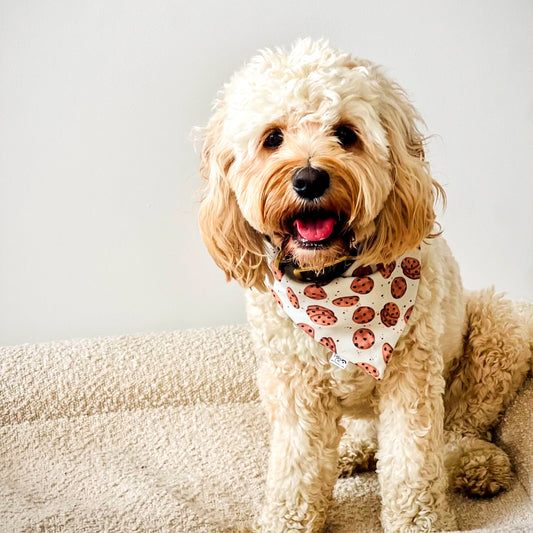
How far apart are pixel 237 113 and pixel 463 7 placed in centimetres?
117

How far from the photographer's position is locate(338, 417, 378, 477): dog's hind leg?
2.15m

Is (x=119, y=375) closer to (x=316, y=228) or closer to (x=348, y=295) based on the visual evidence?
(x=348, y=295)

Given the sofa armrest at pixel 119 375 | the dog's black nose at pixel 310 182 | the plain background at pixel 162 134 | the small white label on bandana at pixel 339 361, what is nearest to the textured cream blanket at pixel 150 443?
the sofa armrest at pixel 119 375

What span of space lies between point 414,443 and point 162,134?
129cm

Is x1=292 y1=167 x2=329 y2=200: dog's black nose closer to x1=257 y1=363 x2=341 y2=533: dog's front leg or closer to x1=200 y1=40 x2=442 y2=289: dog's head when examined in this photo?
x1=200 y1=40 x2=442 y2=289: dog's head

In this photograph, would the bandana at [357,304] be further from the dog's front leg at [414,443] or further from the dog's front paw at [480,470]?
the dog's front paw at [480,470]

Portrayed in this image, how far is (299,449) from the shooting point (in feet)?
6.15

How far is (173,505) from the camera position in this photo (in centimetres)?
200

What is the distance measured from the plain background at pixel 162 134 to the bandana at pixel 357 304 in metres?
0.80

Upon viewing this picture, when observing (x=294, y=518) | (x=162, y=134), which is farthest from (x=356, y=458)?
(x=162, y=134)

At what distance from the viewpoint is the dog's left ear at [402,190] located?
1578 millimetres

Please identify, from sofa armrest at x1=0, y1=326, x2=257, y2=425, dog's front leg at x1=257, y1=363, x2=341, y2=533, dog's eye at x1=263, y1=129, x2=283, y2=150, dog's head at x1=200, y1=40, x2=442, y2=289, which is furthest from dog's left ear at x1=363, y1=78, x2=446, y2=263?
sofa armrest at x1=0, y1=326, x2=257, y2=425

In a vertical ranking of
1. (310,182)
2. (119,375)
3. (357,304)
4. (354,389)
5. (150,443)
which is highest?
(310,182)

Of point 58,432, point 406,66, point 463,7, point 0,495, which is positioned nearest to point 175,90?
point 406,66
